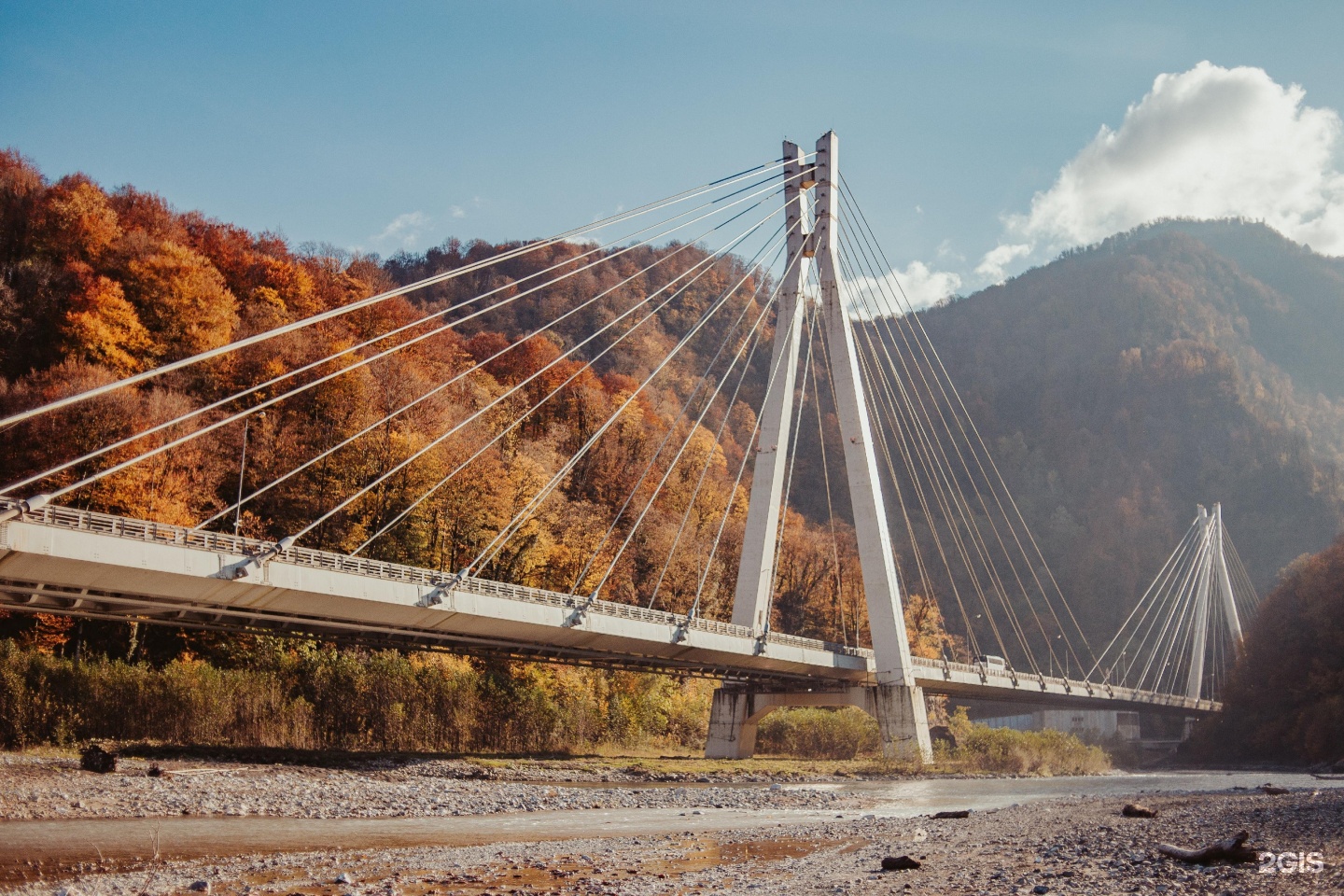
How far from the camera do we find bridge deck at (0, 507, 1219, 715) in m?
21.2

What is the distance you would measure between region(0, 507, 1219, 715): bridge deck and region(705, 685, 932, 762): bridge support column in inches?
126

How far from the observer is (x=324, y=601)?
2591cm

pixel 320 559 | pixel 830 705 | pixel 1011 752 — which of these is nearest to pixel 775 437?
pixel 830 705

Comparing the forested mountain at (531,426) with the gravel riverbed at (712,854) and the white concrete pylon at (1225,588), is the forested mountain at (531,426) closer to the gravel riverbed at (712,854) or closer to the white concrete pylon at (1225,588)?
the gravel riverbed at (712,854)

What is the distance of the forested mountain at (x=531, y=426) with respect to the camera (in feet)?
132

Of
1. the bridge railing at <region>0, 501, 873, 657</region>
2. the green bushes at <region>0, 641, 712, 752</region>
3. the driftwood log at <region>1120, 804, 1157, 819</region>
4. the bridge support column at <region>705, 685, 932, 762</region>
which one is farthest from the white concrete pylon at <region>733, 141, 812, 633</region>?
the driftwood log at <region>1120, 804, 1157, 819</region>

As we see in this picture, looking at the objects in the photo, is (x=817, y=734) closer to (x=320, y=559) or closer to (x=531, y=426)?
(x=531, y=426)

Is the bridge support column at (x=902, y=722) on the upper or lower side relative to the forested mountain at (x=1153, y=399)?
lower

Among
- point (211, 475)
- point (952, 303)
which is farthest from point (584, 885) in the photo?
point (952, 303)

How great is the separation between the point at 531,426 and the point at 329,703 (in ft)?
94.9

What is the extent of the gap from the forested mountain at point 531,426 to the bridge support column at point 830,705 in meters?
6.17

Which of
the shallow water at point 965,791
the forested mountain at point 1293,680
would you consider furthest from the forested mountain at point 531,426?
the forested mountain at point 1293,680

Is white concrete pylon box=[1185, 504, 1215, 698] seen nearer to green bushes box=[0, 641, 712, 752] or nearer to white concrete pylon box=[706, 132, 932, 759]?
white concrete pylon box=[706, 132, 932, 759]

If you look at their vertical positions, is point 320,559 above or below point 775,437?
below
